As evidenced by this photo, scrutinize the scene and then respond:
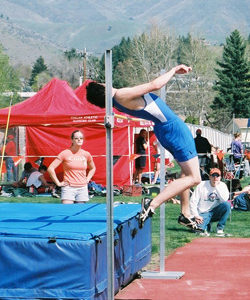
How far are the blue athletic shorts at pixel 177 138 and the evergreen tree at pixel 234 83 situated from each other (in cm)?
7022

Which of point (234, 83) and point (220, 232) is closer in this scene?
point (220, 232)

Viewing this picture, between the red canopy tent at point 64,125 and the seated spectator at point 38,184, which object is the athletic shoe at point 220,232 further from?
the seated spectator at point 38,184

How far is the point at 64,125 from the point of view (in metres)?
21.0

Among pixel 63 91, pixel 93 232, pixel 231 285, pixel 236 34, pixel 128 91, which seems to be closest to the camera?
pixel 93 232

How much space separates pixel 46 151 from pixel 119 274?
48.2ft

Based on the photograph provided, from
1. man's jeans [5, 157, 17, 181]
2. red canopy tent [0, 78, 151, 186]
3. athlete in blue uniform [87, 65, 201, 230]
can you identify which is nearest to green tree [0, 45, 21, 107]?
man's jeans [5, 157, 17, 181]

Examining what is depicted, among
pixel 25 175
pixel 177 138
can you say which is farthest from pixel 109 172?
pixel 25 175

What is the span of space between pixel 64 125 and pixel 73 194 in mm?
10302

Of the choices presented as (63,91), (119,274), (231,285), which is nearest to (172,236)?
(231,285)

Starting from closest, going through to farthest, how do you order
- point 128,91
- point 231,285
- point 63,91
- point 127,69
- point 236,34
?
1. point 128,91
2. point 231,285
3. point 63,91
4. point 236,34
5. point 127,69

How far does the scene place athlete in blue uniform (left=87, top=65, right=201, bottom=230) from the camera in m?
6.81

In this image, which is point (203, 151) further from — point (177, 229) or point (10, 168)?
point (177, 229)

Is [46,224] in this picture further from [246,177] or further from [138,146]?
[246,177]

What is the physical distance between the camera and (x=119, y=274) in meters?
7.25
